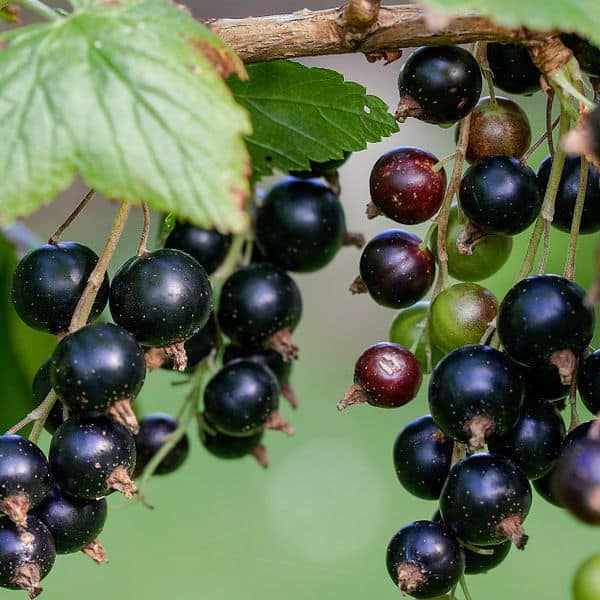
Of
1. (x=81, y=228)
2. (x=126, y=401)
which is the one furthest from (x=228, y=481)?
(x=126, y=401)

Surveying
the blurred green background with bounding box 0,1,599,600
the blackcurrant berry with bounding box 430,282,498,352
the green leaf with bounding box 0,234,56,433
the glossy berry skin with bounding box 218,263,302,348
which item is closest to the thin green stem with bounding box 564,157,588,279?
the blackcurrant berry with bounding box 430,282,498,352

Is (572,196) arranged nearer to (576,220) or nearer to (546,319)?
(576,220)

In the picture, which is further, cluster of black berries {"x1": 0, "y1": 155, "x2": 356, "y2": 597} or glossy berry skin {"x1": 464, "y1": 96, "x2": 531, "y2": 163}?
glossy berry skin {"x1": 464, "y1": 96, "x2": 531, "y2": 163}

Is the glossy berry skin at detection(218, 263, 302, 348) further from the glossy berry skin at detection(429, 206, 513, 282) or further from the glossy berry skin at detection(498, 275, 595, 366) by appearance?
the glossy berry skin at detection(498, 275, 595, 366)

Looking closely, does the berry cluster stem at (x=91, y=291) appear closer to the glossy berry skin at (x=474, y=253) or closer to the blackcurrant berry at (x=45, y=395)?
the blackcurrant berry at (x=45, y=395)

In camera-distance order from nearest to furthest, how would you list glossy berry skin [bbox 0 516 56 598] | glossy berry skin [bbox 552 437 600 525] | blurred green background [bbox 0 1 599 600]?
glossy berry skin [bbox 552 437 600 525]
glossy berry skin [bbox 0 516 56 598]
blurred green background [bbox 0 1 599 600]

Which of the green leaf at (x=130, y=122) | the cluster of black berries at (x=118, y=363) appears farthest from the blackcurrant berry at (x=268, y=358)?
the green leaf at (x=130, y=122)

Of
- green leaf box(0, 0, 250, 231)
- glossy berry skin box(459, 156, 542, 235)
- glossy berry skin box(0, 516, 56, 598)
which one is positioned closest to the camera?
green leaf box(0, 0, 250, 231)
